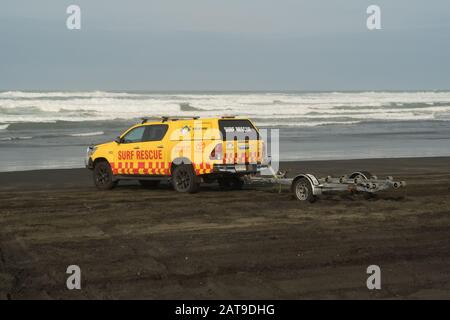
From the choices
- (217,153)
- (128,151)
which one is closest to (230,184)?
(217,153)

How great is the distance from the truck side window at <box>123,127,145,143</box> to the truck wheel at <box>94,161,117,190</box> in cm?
75

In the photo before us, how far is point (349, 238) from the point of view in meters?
9.85

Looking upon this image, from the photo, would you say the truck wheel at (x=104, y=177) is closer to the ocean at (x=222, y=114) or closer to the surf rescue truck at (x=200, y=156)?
the surf rescue truck at (x=200, y=156)

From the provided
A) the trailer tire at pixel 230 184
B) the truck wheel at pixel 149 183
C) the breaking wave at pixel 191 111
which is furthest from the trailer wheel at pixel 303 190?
the breaking wave at pixel 191 111

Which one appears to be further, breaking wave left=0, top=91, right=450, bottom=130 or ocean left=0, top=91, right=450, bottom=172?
breaking wave left=0, top=91, right=450, bottom=130

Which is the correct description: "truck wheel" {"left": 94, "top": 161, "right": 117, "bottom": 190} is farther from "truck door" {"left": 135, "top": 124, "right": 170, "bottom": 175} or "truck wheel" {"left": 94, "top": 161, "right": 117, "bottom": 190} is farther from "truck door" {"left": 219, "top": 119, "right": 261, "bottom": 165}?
"truck door" {"left": 219, "top": 119, "right": 261, "bottom": 165}

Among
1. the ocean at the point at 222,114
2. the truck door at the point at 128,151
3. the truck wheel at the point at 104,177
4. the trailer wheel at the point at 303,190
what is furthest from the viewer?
the ocean at the point at 222,114

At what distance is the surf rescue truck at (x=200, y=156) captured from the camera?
47.4 feet

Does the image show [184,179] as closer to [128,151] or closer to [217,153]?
[217,153]

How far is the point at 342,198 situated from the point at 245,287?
21.9ft

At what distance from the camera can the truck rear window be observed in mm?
14578

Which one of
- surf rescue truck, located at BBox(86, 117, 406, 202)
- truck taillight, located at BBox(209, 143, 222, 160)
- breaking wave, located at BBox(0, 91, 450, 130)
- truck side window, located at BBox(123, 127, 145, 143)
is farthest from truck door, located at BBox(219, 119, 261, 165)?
breaking wave, located at BBox(0, 91, 450, 130)

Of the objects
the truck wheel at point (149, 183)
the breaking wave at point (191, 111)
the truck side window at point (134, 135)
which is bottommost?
the truck wheel at point (149, 183)

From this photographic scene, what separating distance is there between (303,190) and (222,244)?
13.8ft
